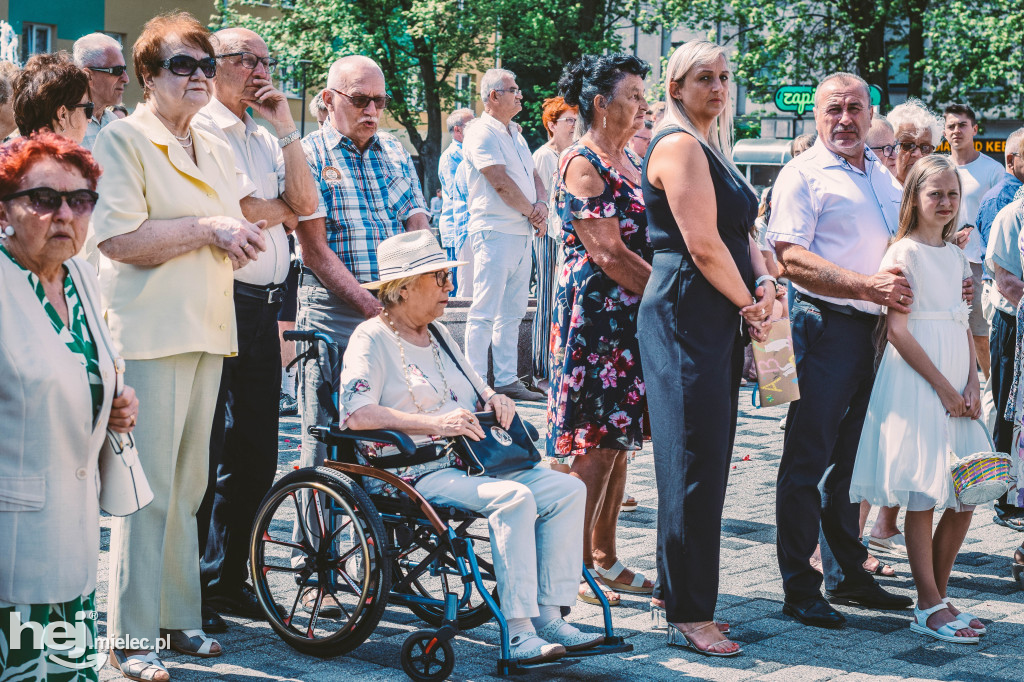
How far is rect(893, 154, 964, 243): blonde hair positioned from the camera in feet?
17.6

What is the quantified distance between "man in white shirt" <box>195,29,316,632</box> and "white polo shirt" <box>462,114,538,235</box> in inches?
187

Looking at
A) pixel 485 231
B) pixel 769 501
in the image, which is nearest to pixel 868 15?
pixel 485 231

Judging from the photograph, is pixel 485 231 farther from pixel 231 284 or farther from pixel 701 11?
pixel 701 11

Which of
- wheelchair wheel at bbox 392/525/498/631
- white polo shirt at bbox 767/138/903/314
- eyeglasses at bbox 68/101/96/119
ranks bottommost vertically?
wheelchair wheel at bbox 392/525/498/631

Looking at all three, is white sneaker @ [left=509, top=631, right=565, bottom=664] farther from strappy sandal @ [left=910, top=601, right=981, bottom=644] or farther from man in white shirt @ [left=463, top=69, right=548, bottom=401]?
man in white shirt @ [left=463, top=69, right=548, bottom=401]

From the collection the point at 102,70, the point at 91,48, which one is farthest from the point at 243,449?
the point at 91,48

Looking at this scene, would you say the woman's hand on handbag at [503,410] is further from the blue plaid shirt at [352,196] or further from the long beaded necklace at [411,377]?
the blue plaid shirt at [352,196]

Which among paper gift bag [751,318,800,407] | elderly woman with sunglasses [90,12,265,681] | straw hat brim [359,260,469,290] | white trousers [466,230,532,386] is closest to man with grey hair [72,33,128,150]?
elderly woman with sunglasses [90,12,265,681]

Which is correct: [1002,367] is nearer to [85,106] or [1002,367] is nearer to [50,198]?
[85,106]

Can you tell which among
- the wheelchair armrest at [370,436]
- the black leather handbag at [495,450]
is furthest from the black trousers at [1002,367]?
the wheelchair armrest at [370,436]

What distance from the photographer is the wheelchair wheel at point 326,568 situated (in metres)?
4.50

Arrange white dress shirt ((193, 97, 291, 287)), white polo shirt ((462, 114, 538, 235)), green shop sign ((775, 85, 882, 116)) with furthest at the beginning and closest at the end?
1. green shop sign ((775, 85, 882, 116))
2. white polo shirt ((462, 114, 538, 235))
3. white dress shirt ((193, 97, 291, 287))

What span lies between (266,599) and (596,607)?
4.67ft

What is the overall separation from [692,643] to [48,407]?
2573 mm
